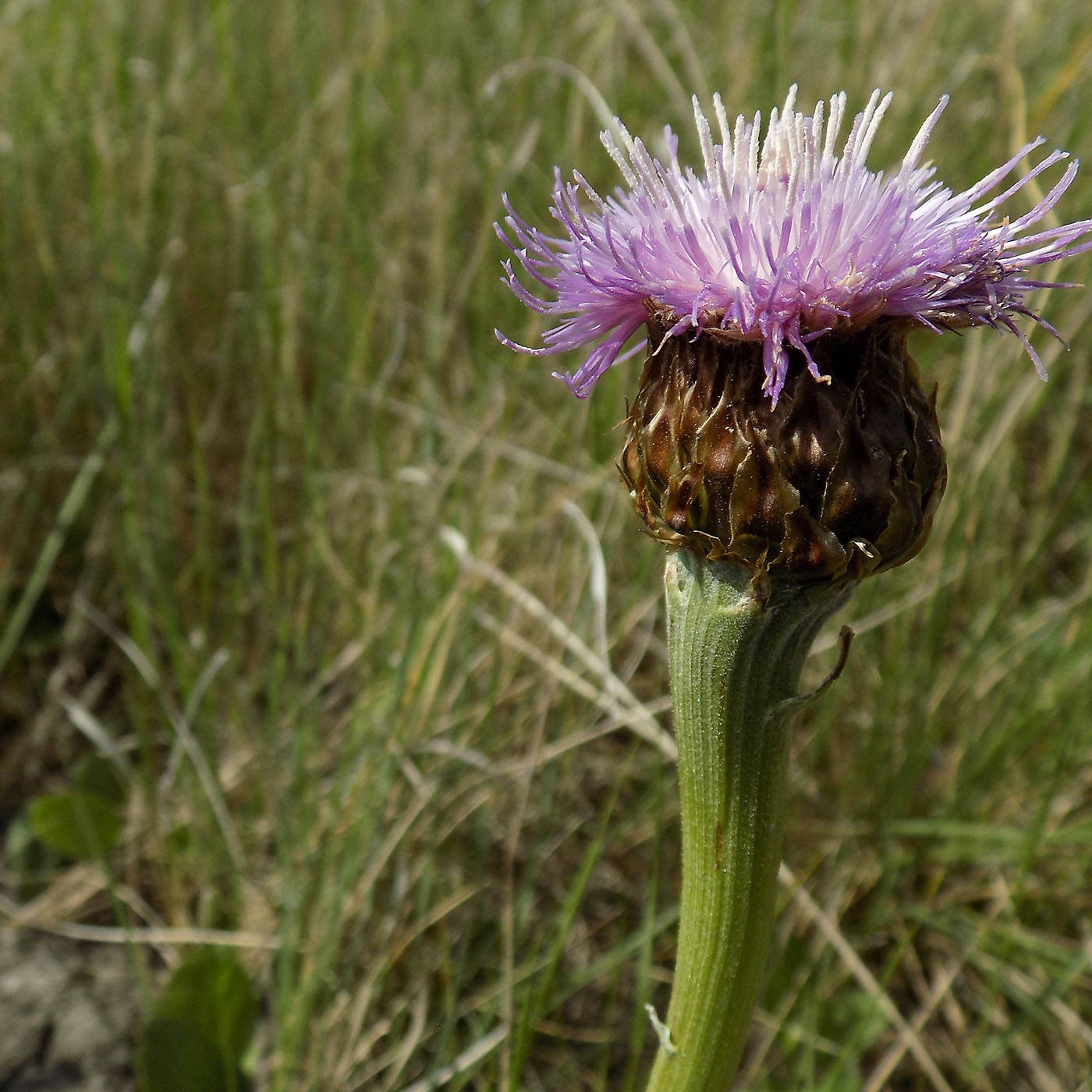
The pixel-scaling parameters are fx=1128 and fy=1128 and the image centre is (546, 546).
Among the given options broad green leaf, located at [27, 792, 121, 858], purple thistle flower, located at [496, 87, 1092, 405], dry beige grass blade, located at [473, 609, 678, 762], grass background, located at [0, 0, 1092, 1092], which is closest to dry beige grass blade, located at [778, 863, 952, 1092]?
grass background, located at [0, 0, 1092, 1092]

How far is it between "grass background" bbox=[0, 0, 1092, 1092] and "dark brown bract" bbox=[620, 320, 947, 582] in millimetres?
729

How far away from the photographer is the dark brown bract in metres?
0.95

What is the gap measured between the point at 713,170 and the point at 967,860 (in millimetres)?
1579

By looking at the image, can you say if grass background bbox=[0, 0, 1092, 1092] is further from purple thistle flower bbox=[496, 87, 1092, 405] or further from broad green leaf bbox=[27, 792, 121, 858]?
purple thistle flower bbox=[496, 87, 1092, 405]

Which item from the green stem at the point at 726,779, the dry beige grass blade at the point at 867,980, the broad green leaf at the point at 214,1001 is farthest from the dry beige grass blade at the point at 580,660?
the broad green leaf at the point at 214,1001

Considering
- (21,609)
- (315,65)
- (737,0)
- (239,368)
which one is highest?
(737,0)

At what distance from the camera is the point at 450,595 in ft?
7.07

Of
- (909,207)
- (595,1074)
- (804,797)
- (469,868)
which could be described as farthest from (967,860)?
(909,207)

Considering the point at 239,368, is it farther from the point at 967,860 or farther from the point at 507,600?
the point at 967,860

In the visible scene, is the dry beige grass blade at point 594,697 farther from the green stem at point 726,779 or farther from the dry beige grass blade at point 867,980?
the green stem at point 726,779

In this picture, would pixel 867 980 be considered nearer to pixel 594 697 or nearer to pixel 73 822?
pixel 594 697

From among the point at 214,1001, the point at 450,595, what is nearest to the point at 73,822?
the point at 214,1001

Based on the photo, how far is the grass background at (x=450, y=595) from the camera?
1.89 m

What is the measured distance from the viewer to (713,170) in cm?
101
